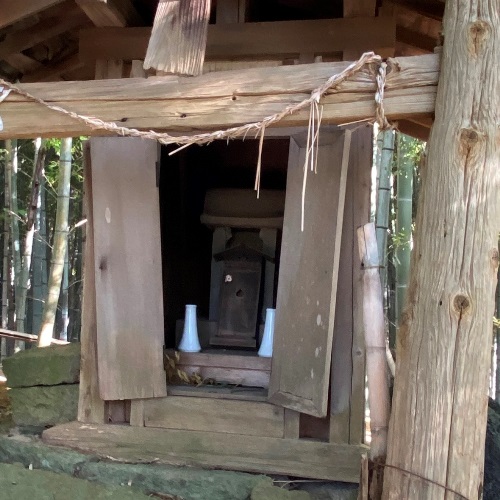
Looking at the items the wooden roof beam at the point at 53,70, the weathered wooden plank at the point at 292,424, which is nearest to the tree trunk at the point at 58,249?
the wooden roof beam at the point at 53,70

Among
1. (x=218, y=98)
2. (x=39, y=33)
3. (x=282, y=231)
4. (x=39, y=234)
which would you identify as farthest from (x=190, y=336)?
(x=39, y=234)

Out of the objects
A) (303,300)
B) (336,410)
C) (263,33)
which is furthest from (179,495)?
(263,33)

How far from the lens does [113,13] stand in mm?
4184

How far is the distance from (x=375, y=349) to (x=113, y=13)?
2.89 m

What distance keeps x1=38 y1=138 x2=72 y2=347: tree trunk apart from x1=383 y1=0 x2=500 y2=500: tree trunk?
555 centimetres

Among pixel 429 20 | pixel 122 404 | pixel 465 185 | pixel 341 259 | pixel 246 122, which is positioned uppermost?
pixel 429 20

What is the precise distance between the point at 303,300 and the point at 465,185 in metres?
1.31

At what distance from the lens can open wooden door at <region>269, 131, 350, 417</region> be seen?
340 centimetres

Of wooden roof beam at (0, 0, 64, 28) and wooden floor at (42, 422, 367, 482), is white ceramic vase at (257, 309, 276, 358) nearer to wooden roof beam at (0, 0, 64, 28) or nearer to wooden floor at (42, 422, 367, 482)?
wooden floor at (42, 422, 367, 482)

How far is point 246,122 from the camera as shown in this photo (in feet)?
9.29

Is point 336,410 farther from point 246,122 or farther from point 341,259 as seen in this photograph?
point 246,122

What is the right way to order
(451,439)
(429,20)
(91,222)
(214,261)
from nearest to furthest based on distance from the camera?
(451,439)
(91,222)
(429,20)
(214,261)

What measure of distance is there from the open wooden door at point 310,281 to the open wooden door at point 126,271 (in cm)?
77

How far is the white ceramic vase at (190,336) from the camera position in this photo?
14.1 feet
